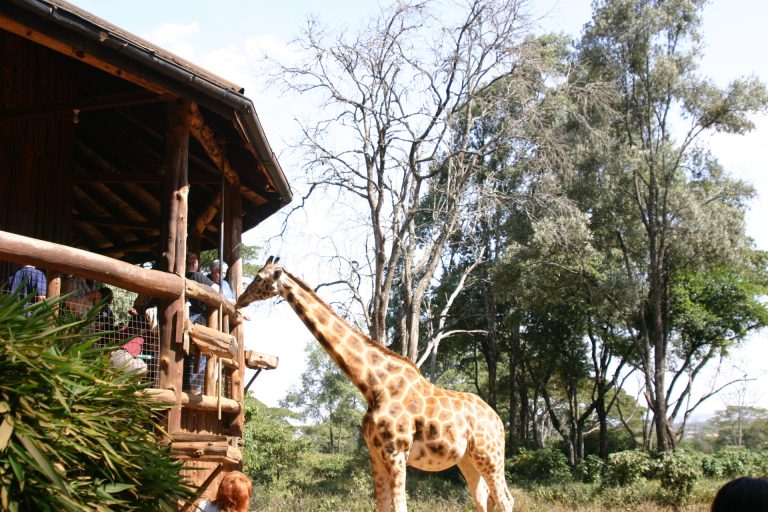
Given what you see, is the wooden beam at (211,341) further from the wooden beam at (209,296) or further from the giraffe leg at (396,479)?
the giraffe leg at (396,479)

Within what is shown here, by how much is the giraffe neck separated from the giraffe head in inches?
3.9

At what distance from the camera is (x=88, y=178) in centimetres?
978

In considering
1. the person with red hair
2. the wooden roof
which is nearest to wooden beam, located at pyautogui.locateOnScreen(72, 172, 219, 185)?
the wooden roof

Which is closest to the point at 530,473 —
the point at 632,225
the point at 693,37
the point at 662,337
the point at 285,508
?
the point at 662,337

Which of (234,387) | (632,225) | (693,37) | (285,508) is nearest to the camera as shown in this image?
(234,387)

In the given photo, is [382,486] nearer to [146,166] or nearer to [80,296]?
[80,296]

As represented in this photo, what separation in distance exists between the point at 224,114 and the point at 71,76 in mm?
2738

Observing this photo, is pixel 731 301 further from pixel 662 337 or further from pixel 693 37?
pixel 693 37

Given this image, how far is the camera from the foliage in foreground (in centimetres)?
429

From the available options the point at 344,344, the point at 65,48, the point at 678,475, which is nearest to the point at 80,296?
the point at 65,48

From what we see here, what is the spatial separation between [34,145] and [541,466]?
24438mm

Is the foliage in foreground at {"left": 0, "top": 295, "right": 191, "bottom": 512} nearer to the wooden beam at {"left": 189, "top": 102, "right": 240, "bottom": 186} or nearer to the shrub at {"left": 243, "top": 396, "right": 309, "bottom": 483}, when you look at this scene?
the wooden beam at {"left": 189, "top": 102, "right": 240, "bottom": 186}

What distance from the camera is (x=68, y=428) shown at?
465 cm

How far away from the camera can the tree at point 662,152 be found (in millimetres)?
26891
